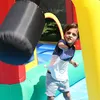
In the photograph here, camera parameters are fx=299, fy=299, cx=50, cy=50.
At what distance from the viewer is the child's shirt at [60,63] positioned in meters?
2.34

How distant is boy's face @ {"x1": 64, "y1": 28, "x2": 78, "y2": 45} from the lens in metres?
2.23

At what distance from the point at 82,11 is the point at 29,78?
124 centimetres

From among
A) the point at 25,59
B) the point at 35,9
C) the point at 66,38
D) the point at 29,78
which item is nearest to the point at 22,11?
the point at 35,9

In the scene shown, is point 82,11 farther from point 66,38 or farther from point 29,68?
point 29,68

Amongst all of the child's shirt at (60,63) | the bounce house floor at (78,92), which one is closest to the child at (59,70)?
the child's shirt at (60,63)

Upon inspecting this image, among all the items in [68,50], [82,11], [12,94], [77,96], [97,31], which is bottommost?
[77,96]

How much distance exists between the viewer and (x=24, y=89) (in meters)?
2.33

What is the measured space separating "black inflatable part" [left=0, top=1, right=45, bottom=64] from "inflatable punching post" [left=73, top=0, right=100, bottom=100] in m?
0.23

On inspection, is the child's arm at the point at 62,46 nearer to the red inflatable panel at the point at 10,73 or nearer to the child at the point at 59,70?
the child at the point at 59,70

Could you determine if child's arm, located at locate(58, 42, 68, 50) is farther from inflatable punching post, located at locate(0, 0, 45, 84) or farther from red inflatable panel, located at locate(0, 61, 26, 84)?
inflatable punching post, located at locate(0, 0, 45, 84)

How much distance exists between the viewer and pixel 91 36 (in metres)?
1.47

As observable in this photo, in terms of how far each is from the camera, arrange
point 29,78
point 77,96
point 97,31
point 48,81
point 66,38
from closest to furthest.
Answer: point 97,31, point 66,38, point 48,81, point 29,78, point 77,96

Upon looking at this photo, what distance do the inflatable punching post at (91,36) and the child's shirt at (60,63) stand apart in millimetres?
819

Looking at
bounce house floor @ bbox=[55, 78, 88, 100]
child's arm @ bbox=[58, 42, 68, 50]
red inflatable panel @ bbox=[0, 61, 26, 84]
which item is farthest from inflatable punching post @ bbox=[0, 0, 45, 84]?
bounce house floor @ bbox=[55, 78, 88, 100]
